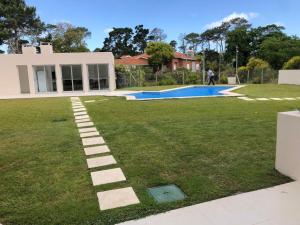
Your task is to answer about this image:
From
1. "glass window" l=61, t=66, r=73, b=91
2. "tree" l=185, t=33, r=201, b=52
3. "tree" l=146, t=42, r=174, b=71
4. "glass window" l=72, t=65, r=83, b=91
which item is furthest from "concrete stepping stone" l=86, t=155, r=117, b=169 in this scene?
"tree" l=185, t=33, r=201, b=52

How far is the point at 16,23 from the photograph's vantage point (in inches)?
1444

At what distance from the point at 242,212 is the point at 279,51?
3662 cm

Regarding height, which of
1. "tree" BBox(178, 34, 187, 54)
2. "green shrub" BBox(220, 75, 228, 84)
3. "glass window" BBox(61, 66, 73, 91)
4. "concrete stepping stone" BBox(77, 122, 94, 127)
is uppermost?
"tree" BBox(178, 34, 187, 54)

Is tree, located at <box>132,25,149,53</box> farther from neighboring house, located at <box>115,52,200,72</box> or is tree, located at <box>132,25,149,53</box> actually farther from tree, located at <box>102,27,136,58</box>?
neighboring house, located at <box>115,52,200,72</box>

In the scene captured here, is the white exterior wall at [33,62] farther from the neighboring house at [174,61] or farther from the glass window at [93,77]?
the neighboring house at [174,61]

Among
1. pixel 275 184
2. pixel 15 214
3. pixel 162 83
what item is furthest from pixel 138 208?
pixel 162 83

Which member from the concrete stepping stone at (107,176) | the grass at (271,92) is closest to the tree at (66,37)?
the grass at (271,92)

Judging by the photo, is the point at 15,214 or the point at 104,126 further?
the point at 104,126

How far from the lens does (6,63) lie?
1945 cm

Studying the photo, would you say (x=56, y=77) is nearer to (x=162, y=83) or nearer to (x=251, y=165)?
(x=162, y=83)

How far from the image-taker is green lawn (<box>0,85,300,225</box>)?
279cm

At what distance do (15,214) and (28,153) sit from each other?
2.18 m

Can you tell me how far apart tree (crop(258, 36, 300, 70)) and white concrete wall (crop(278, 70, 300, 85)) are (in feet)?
46.5

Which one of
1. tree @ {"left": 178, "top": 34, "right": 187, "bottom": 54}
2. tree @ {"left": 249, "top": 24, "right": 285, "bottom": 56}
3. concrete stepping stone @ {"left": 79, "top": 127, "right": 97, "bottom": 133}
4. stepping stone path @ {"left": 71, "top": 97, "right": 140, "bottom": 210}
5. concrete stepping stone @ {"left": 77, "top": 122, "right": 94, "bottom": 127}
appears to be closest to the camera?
stepping stone path @ {"left": 71, "top": 97, "right": 140, "bottom": 210}
